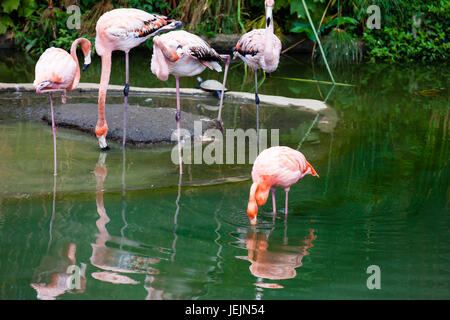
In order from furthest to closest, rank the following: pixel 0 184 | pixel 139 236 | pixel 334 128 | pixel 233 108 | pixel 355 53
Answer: pixel 355 53 < pixel 233 108 < pixel 334 128 < pixel 0 184 < pixel 139 236

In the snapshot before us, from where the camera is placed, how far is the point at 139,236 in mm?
3848

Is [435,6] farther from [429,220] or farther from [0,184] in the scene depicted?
[0,184]

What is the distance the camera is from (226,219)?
4098mm

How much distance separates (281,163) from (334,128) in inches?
93.0

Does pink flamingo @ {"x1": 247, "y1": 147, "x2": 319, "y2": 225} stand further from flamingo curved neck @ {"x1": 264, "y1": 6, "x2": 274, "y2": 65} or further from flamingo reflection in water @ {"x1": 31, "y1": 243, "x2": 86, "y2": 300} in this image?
flamingo curved neck @ {"x1": 264, "y1": 6, "x2": 274, "y2": 65}

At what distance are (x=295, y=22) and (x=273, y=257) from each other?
7817 millimetres

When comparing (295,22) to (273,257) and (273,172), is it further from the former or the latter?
(273,257)

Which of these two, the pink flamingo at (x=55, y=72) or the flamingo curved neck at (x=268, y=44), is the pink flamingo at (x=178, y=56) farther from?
the pink flamingo at (x=55, y=72)

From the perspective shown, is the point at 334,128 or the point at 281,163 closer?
the point at 281,163

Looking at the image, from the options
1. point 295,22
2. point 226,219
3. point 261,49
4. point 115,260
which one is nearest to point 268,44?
point 261,49

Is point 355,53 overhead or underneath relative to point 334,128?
overhead

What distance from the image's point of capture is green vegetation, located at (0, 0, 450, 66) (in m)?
10.5

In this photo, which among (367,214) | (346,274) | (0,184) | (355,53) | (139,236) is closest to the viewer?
(346,274)

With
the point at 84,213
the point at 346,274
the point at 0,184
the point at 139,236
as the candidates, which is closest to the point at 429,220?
the point at 346,274
